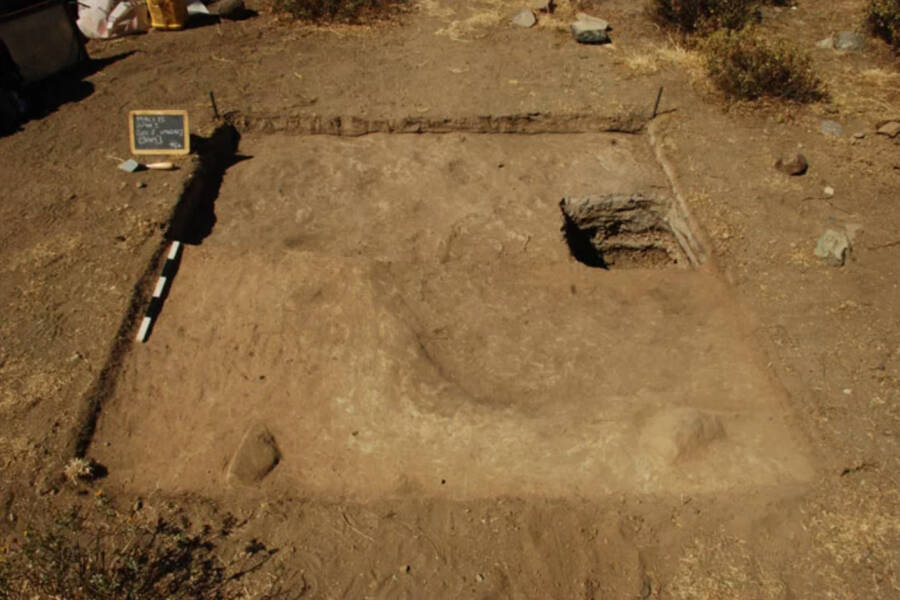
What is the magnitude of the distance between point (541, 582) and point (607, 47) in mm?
6937

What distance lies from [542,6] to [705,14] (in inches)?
85.6

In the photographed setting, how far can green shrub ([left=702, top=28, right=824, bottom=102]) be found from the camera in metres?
7.43

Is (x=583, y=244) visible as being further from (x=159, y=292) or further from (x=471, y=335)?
(x=159, y=292)

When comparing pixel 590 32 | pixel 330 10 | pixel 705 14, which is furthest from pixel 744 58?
pixel 330 10

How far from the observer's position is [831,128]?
23.3 ft

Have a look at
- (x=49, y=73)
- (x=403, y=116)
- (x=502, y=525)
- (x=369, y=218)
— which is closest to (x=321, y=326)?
(x=369, y=218)

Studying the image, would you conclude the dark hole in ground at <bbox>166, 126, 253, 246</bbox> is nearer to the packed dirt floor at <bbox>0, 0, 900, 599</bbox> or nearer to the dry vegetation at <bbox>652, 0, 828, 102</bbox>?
the packed dirt floor at <bbox>0, 0, 900, 599</bbox>

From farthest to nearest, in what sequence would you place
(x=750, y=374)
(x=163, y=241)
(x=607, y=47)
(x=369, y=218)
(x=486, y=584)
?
(x=607, y=47) → (x=369, y=218) → (x=163, y=241) → (x=750, y=374) → (x=486, y=584)

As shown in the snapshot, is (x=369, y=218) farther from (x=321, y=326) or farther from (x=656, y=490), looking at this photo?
(x=656, y=490)

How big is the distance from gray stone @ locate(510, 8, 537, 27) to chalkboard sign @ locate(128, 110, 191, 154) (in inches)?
188

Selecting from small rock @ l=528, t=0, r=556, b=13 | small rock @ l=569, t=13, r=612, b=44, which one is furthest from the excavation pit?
small rock @ l=528, t=0, r=556, b=13

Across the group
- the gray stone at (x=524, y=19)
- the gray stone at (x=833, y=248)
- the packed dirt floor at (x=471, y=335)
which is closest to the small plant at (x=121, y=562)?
the packed dirt floor at (x=471, y=335)

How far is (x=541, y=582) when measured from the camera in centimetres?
384

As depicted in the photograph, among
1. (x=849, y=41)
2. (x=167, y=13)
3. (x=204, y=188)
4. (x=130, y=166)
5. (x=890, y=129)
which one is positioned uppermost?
(x=167, y=13)
